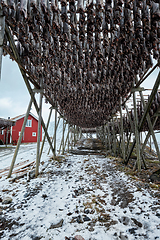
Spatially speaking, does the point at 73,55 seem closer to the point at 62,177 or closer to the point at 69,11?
the point at 69,11

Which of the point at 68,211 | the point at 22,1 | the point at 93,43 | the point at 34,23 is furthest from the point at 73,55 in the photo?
the point at 68,211

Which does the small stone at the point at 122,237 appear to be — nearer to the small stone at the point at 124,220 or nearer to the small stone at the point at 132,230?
the small stone at the point at 132,230

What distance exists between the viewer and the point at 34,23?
256 centimetres

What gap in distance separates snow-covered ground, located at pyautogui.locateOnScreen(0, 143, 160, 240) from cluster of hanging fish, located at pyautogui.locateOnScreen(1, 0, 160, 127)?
12.0 ft

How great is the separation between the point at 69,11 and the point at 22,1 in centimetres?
83

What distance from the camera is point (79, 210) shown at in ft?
8.53

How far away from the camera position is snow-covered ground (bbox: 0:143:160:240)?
1995 millimetres

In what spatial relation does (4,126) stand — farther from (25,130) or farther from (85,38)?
(85,38)

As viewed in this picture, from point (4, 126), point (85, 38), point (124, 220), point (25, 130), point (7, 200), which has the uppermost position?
point (85, 38)

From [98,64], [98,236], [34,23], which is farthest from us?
[98,64]

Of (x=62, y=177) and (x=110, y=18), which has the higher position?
(x=110, y=18)

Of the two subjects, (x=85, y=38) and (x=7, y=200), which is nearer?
(x=7, y=200)

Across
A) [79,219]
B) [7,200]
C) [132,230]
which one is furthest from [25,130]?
[132,230]

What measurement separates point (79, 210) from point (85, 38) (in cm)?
408
